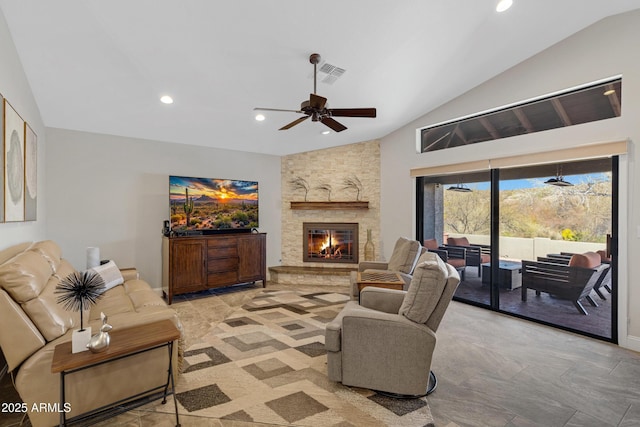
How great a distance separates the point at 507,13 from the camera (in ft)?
10.1

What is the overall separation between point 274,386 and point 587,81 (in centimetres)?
451

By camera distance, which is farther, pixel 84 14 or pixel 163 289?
pixel 163 289

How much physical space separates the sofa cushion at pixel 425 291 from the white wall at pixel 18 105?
3.25 m

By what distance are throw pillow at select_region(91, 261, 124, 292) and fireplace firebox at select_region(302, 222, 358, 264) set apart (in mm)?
3434

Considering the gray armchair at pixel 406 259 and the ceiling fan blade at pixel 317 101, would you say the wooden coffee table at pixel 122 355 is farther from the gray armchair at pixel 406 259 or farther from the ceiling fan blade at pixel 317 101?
the gray armchair at pixel 406 259

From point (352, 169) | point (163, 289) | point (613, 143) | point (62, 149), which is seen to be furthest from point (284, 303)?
point (613, 143)

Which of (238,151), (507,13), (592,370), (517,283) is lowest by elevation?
(592,370)

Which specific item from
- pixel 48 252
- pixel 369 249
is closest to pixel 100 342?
pixel 48 252

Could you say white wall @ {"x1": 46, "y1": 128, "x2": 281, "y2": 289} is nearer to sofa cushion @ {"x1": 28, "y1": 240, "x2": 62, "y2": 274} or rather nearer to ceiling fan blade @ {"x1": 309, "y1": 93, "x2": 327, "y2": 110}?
sofa cushion @ {"x1": 28, "y1": 240, "x2": 62, "y2": 274}

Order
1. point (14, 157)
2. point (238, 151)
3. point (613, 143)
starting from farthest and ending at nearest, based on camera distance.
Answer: point (238, 151)
point (613, 143)
point (14, 157)

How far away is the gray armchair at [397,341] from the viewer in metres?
2.30

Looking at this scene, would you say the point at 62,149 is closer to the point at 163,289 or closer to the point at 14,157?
the point at 14,157

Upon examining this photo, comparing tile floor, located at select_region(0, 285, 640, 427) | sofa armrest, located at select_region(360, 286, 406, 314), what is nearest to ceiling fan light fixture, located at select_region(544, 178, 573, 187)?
tile floor, located at select_region(0, 285, 640, 427)

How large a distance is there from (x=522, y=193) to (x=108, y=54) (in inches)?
199
